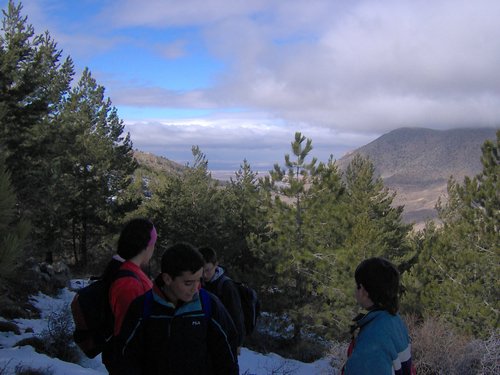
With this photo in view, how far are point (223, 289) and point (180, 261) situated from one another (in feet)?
5.80

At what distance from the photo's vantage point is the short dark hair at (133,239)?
283 centimetres

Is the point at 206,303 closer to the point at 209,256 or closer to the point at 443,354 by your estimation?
the point at 209,256

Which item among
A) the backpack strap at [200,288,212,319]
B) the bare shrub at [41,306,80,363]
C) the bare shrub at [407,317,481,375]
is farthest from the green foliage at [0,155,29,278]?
the bare shrub at [407,317,481,375]

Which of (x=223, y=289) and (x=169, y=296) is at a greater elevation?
(x=169, y=296)

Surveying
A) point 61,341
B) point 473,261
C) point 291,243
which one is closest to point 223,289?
point 61,341

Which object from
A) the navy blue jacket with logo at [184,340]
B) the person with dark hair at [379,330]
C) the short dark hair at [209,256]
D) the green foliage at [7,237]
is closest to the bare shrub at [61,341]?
the green foliage at [7,237]

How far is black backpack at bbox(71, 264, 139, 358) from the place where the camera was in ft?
8.72

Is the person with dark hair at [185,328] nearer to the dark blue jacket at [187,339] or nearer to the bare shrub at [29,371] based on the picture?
the dark blue jacket at [187,339]

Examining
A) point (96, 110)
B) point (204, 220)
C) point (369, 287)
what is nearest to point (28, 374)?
point (369, 287)

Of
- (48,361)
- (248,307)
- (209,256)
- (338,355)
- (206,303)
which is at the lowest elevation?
(338,355)

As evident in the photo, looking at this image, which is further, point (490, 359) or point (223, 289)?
point (490, 359)

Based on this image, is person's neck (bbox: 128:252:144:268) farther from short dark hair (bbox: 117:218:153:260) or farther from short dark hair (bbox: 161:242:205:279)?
short dark hair (bbox: 161:242:205:279)

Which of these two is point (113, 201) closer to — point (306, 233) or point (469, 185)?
point (306, 233)

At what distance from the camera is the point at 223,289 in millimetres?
4031
